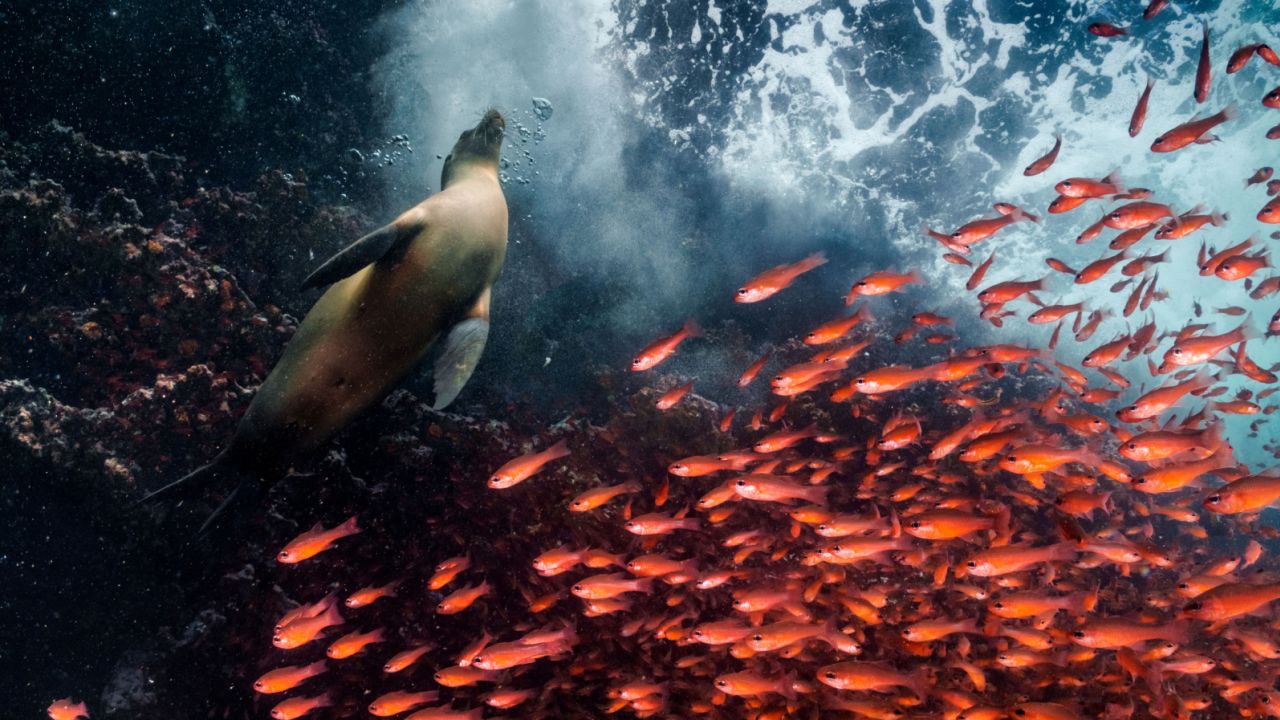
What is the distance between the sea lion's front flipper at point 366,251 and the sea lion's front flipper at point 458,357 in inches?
28.2

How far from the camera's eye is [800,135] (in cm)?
1577

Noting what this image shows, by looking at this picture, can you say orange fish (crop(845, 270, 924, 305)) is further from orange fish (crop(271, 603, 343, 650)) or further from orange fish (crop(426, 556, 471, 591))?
orange fish (crop(271, 603, 343, 650))

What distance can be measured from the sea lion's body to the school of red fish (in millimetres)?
1405

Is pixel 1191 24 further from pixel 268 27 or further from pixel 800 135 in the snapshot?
pixel 268 27

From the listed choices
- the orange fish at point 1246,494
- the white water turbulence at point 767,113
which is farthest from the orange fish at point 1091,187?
the white water turbulence at point 767,113

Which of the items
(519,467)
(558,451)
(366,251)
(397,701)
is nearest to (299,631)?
(397,701)

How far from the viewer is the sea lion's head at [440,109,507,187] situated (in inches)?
198

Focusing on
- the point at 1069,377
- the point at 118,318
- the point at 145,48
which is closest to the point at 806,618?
the point at 1069,377

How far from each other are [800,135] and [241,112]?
13.4 m

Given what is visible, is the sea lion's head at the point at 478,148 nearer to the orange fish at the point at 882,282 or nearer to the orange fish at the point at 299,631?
the orange fish at the point at 882,282

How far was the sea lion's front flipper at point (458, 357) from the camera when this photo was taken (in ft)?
12.2

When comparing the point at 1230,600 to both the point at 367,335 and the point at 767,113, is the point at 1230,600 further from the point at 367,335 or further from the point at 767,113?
the point at 767,113

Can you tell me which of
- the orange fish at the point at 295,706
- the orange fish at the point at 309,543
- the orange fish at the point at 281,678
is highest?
the orange fish at the point at 309,543

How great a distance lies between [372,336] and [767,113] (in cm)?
1433
